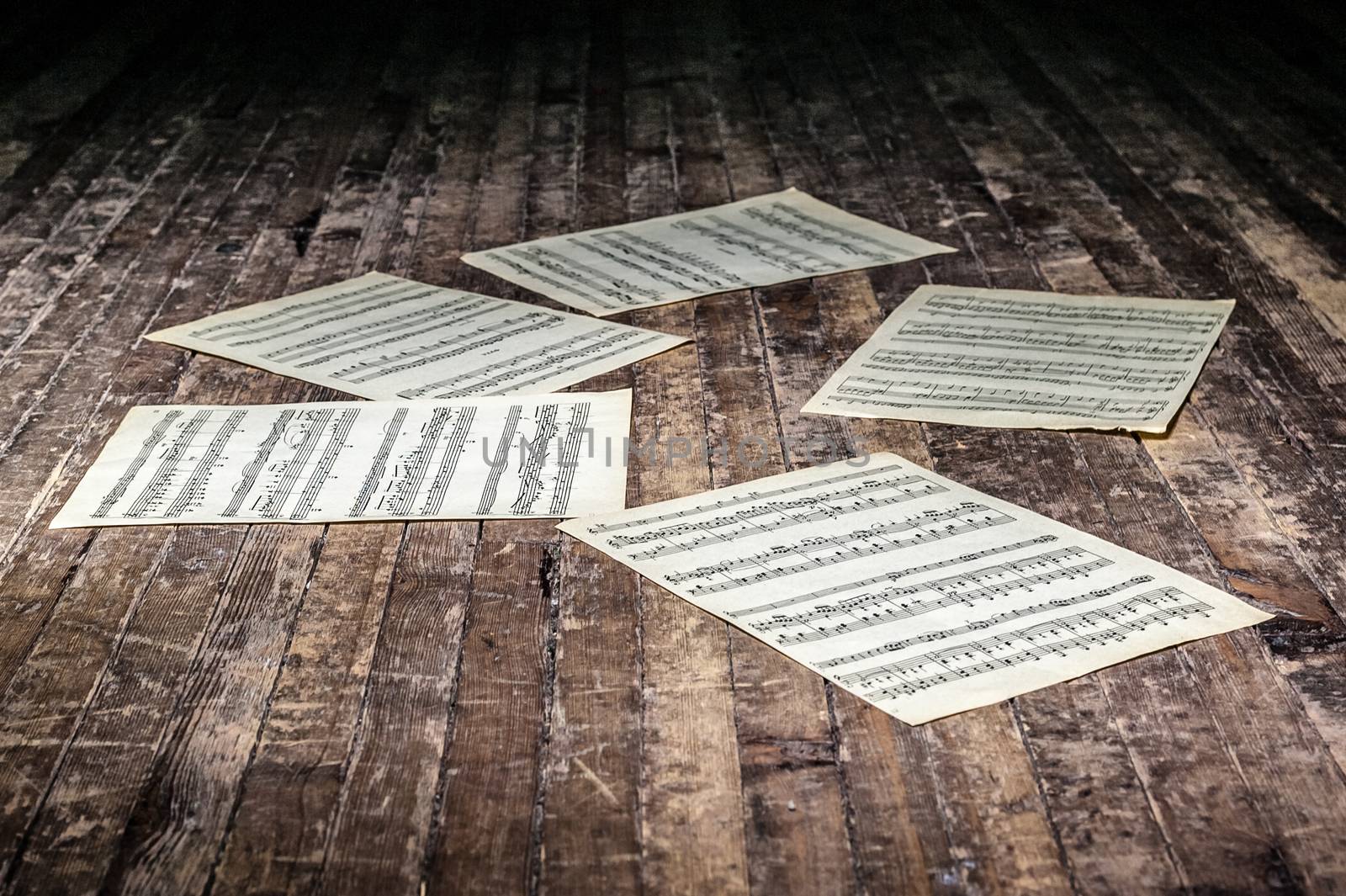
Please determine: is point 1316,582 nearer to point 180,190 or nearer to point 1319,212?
point 1319,212

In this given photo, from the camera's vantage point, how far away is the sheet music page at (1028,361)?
1.86 m

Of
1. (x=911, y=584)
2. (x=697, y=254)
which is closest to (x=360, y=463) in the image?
(x=911, y=584)

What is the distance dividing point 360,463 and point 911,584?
2.33 ft

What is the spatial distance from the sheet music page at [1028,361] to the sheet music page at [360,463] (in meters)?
0.34

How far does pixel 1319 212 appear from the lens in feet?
8.54

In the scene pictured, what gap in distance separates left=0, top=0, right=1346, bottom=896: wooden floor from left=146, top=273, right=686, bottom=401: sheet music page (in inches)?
2.9

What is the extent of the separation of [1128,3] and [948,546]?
348 cm

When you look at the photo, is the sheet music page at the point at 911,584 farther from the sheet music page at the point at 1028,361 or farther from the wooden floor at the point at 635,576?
the sheet music page at the point at 1028,361

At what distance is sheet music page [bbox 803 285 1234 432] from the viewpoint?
186cm

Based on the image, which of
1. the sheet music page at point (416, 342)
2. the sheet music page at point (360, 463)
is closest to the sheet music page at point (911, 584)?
the sheet music page at point (360, 463)

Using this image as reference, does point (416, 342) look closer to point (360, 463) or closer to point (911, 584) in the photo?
point (360, 463)

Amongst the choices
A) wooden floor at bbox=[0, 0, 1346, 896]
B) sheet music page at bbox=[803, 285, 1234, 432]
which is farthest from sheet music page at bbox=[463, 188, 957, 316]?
sheet music page at bbox=[803, 285, 1234, 432]

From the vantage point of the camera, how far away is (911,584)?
1.47 m

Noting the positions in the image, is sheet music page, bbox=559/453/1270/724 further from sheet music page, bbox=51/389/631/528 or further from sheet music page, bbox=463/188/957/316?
sheet music page, bbox=463/188/957/316
